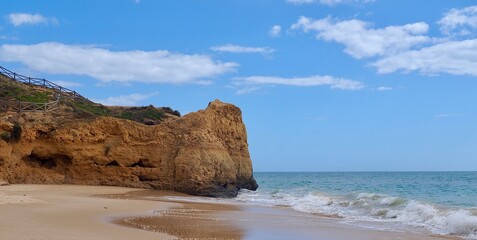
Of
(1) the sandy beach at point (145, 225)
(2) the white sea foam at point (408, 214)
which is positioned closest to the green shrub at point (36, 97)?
(1) the sandy beach at point (145, 225)

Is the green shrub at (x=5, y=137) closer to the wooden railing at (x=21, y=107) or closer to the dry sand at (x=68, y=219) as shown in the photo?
the wooden railing at (x=21, y=107)

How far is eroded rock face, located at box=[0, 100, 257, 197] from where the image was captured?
26.8 meters

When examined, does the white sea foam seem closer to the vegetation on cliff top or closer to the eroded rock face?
the eroded rock face

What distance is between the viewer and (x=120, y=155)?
1105 inches

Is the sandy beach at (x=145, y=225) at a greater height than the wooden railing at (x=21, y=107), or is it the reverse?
the wooden railing at (x=21, y=107)

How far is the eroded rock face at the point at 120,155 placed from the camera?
87.8ft

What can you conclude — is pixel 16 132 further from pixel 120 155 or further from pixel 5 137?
pixel 120 155

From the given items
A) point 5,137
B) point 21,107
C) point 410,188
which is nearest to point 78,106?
point 21,107

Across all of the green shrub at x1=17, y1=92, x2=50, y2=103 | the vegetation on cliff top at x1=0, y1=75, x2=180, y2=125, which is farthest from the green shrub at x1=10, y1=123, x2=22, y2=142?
the green shrub at x1=17, y1=92, x2=50, y2=103

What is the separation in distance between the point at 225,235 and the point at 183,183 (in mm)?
16661

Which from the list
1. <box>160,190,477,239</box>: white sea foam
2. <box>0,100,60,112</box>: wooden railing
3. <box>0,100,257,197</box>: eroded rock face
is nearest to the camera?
<box>160,190,477,239</box>: white sea foam

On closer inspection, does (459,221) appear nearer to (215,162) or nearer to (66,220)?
(66,220)

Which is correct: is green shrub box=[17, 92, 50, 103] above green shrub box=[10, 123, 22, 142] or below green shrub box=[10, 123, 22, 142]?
above

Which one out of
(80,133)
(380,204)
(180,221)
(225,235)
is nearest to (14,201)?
(180,221)
